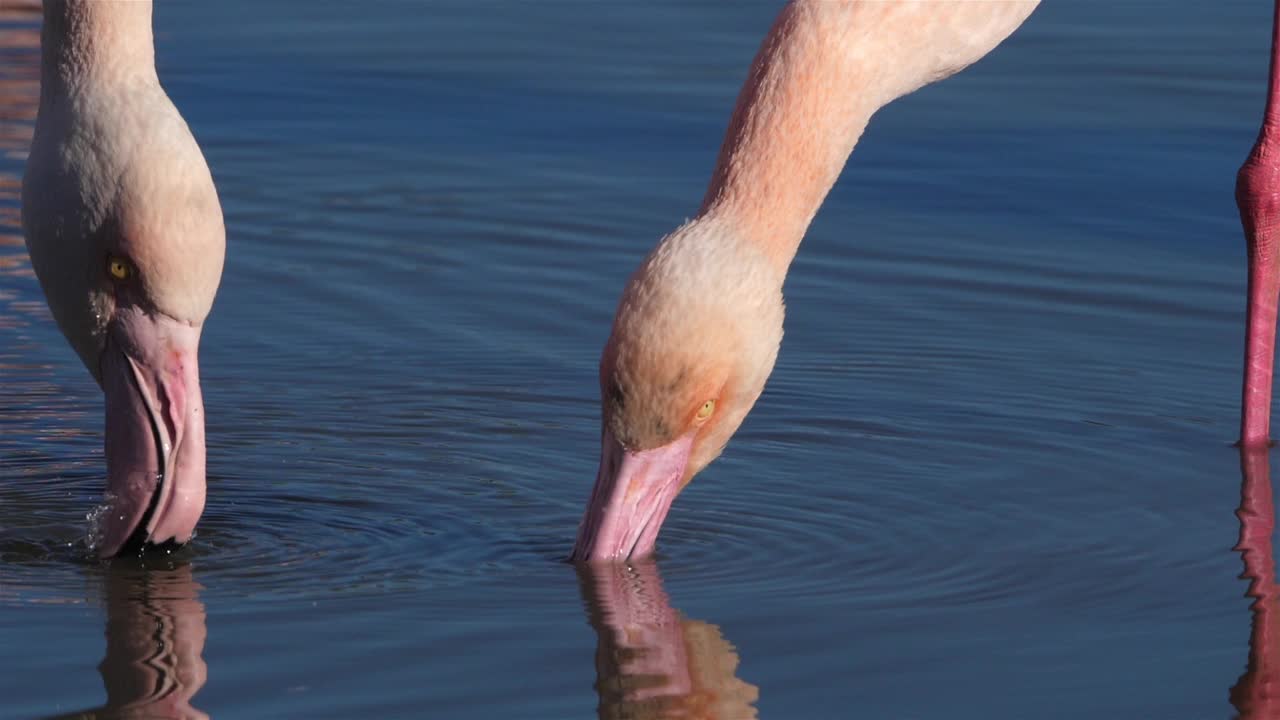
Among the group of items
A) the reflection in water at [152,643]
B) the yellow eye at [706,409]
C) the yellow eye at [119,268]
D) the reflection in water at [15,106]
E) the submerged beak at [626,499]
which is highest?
the reflection in water at [15,106]

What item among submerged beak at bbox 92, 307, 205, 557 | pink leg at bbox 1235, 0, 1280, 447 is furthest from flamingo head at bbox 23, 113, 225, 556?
pink leg at bbox 1235, 0, 1280, 447

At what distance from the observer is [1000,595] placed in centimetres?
571

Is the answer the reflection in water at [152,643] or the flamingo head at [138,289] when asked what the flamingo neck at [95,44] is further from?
the reflection in water at [152,643]

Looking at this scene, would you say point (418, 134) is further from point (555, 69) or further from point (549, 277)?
point (549, 277)

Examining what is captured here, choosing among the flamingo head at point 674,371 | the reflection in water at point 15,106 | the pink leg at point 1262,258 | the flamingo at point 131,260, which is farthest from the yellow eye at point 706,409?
the reflection in water at point 15,106

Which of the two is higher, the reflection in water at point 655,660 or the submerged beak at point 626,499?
the submerged beak at point 626,499

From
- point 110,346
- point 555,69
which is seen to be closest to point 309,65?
point 555,69

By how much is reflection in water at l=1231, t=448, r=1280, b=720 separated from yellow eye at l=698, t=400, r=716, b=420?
137 cm

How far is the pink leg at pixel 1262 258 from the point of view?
707 centimetres

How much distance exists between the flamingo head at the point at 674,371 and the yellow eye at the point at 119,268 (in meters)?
1.21

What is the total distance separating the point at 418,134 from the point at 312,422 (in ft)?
12.4

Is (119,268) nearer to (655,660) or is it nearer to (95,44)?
(95,44)

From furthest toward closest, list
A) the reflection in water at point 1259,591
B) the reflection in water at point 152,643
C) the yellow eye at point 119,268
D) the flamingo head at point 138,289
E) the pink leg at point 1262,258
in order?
the pink leg at point 1262,258, the yellow eye at point 119,268, the flamingo head at point 138,289, the reflection in water at point 1259,591, the reflection in water at point 152,643

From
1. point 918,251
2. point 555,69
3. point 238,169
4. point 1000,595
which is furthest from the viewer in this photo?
point 555,69
